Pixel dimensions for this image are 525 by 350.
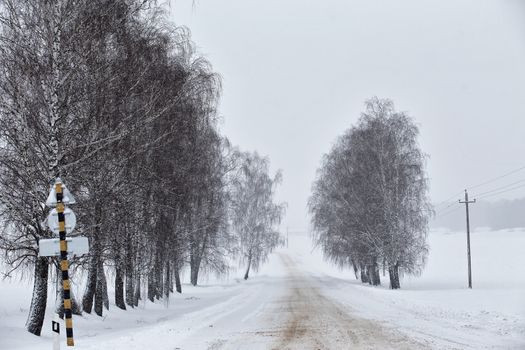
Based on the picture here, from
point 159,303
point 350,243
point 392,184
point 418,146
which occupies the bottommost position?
point 159,303

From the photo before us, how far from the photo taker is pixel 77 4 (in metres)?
11.7

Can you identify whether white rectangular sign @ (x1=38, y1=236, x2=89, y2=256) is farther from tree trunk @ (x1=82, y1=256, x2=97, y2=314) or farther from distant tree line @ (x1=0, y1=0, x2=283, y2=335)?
tree trunk @ (x1=82, y1=256, x2=97, y2=314)

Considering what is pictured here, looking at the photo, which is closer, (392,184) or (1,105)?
(1,105)

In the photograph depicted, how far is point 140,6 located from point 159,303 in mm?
14095

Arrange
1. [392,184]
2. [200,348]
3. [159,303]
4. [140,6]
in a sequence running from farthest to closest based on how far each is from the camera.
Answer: [392,184]
[159,303]
[140,6]
[200,348]

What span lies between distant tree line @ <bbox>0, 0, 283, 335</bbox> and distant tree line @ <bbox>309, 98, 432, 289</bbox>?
14310 mm

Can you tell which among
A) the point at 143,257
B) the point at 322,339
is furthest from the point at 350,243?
the point at 322,339

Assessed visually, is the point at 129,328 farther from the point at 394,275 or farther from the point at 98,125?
the point at 394,275

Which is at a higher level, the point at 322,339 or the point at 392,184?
the point at 392,184

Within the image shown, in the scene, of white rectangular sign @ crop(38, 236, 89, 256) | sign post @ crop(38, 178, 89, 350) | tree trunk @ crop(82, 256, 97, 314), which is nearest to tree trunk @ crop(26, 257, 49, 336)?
sign post @ crop(38, 178, 89, 350)

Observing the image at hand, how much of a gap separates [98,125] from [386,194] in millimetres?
20537

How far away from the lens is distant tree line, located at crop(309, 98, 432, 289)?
1180 inches

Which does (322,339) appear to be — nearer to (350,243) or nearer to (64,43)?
(64,43)

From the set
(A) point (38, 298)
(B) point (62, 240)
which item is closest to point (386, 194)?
(A) point (38, 298)
